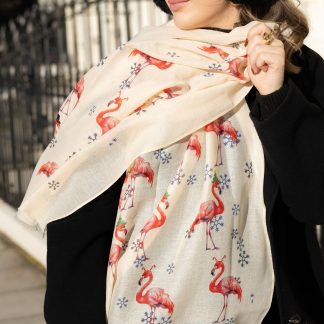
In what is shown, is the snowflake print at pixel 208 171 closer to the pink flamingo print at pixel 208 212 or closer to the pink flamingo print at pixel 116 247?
the pink flamingo print at pixel 208 212

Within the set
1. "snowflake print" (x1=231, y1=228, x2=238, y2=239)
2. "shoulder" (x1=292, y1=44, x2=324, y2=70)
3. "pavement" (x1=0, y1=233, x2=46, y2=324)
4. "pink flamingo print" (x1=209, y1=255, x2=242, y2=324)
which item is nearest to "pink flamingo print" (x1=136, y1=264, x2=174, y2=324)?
"pink flamingo print" (x1=209, y1=255, x2=242, y2=324)

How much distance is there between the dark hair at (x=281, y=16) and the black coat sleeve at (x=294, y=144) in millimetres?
113

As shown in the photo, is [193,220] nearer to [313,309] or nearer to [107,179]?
[107,179]

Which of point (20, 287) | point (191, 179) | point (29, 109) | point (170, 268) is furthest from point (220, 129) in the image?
point (29, 109)

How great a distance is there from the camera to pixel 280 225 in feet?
6.36

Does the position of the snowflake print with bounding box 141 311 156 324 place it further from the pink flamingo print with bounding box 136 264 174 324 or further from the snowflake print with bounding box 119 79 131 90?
the snowflake print with bounding box 119 79 131 90

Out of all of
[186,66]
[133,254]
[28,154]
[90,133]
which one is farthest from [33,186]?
[28,154]

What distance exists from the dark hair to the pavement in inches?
124

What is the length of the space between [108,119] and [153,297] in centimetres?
45

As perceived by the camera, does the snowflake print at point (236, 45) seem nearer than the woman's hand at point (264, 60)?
No

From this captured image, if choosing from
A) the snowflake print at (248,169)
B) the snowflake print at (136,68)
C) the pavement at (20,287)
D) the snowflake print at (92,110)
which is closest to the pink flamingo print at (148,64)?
the snowflake print at (136,68)

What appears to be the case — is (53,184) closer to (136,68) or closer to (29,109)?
(136,68)

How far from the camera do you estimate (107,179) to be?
1.92 metres

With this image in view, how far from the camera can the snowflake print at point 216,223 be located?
6.08ft
